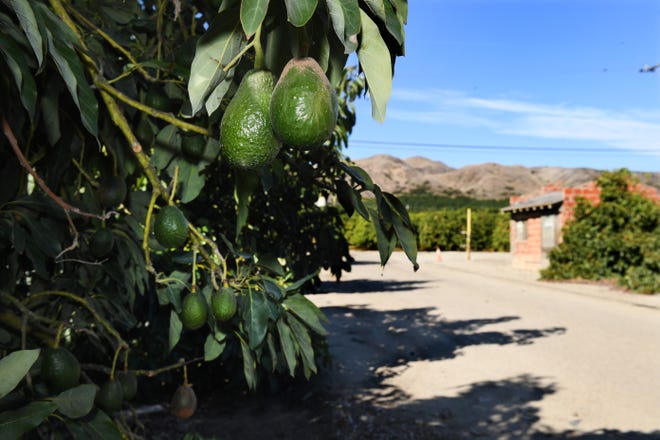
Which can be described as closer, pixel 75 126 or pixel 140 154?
pixel 140 154

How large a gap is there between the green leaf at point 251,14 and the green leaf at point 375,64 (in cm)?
15

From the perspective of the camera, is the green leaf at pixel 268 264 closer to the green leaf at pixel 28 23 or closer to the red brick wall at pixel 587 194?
the green leaf at pixel 28 23

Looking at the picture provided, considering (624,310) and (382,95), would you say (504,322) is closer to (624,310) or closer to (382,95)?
(624,310)

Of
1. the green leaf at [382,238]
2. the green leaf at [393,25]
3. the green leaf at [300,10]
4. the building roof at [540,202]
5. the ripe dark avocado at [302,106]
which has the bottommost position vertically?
the green leaf at [382,238]

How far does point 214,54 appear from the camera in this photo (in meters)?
0.80

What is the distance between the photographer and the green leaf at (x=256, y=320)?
4.79 feet

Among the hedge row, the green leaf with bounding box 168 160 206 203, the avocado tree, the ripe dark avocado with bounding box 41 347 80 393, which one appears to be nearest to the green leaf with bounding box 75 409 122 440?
the avocado tree

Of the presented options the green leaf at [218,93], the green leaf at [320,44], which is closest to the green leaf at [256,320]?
the green leaf at [218,93]

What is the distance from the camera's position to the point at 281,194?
4.86 meters

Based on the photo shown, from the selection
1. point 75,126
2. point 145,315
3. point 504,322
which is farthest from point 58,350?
point 504,322

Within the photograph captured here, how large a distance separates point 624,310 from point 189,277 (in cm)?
1087

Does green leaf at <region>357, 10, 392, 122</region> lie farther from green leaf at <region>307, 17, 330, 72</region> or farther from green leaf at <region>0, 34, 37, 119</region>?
green leaf at <region>0, 34, 37, 119</region>

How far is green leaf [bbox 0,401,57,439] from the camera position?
975 millimetres

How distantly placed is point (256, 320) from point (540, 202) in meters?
18.9
